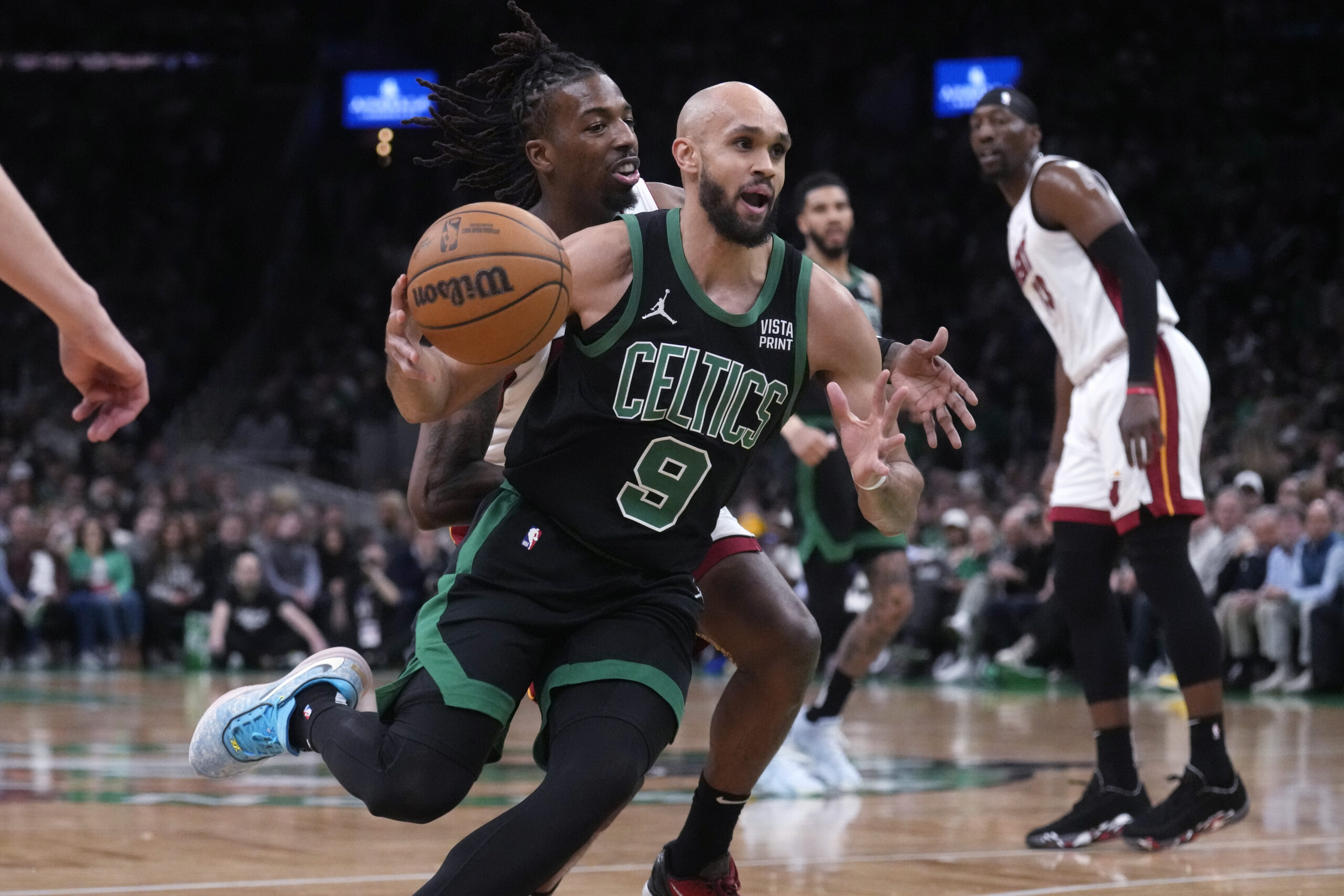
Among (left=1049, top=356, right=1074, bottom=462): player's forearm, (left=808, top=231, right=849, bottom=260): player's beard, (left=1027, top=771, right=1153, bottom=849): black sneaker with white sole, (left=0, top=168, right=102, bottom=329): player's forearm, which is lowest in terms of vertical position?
(left=1027, top=771, right=1153, bottom=849): black sneaker with white sole

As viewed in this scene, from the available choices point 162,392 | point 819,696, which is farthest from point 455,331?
point 162,392

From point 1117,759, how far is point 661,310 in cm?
247

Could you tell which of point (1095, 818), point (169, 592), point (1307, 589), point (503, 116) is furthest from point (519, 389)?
point (169, 592)

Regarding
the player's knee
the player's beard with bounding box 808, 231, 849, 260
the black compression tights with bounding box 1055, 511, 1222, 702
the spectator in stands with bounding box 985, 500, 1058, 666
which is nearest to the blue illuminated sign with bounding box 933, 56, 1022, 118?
the spectator in stands with bounding box 985, 500, 1058, 666

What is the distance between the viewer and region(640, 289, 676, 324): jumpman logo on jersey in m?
3.64

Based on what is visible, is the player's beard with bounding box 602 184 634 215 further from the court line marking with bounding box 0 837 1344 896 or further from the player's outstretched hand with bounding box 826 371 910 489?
the court line marking with bounding box 0 837 1344 896

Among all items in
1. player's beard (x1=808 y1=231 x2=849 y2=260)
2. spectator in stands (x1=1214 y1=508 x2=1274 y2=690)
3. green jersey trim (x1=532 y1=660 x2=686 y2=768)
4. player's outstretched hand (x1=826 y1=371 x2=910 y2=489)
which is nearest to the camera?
green jersey trim (x1=532 y1=660 x2=686 y2=768)

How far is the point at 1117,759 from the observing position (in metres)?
5.32

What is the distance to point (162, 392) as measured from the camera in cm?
2259

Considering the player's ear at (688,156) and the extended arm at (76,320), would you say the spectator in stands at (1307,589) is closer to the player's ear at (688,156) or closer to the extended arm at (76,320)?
the player's ear at (688,156)

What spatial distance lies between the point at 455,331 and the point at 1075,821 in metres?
2.73

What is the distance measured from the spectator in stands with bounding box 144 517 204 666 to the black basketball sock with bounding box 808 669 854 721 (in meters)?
9.97

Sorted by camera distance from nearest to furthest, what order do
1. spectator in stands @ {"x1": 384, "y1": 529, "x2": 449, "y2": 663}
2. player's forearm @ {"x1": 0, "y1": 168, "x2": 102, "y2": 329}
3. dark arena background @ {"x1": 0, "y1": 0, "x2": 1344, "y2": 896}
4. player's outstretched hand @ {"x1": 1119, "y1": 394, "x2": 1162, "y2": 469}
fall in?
player's forearm @ {"x1": 0, "y1": 168, "x2": 102, "y2": 329} < player's outstretched hand @ {"x1": 1119, "y1": 394, "x2": 1162, "y2": 469} < dark arena background @ {"x1": 0, "y1": 0, "x2": 1344, "y2": 896} < spectator in stands @ {"x1": 384, "y1": 529, "x2": 449, "y2": 663}

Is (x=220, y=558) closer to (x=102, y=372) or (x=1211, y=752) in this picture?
(x=1211, y=752)
